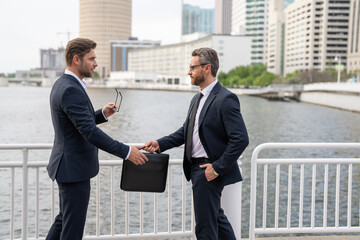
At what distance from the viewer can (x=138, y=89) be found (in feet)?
625

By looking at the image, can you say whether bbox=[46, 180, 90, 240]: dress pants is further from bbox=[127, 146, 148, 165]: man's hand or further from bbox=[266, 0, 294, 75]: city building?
bbox=[266, 0, 294, 75]: city building

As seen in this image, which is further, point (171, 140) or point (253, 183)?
point (253, 183)

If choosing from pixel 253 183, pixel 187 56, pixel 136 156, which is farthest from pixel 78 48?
pixel 187 56

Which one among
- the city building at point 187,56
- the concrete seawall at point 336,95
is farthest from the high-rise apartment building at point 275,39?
the concrete seawall at point 336,95

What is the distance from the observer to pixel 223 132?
3.78 m

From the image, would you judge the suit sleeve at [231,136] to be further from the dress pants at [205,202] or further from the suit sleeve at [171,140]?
the suit sleeve at [171,140]

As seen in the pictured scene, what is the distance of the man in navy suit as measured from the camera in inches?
144

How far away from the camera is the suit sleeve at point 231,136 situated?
364 centimetres

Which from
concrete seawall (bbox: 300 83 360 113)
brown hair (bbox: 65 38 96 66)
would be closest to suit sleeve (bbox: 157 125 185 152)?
brown hair (bbox: 65 38 96 66)

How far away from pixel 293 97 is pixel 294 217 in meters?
87.9

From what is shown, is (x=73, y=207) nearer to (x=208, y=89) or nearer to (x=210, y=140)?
(x=210, y=140)

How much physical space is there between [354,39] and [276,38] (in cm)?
3542

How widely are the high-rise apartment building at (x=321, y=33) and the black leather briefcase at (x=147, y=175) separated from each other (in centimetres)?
15195

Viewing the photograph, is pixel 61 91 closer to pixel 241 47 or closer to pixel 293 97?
pixel 293 97
